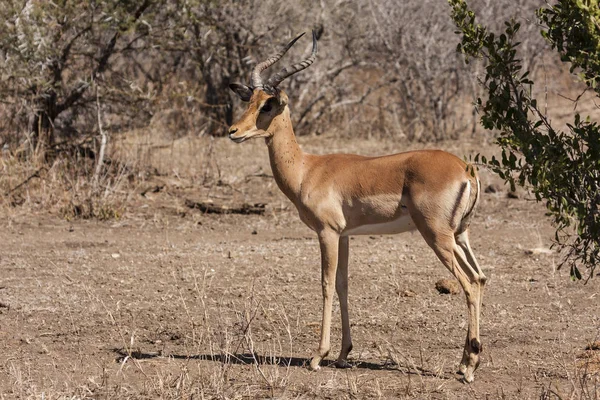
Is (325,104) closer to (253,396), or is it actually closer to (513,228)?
(513,228)

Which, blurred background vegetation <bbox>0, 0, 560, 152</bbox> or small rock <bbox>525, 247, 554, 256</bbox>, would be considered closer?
small rock <bbox>525, 247, 554, 256</bbox>

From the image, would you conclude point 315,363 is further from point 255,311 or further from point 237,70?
point 237,70

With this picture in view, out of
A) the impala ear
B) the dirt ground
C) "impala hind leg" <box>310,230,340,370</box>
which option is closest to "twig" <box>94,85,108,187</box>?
the dirt ground

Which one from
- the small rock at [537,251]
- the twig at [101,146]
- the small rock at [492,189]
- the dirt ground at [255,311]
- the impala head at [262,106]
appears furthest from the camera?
the small rock at [492,189]

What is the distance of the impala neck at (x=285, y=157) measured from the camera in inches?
254

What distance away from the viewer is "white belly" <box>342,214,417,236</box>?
6.04m

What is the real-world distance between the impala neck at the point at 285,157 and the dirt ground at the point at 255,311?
867mm

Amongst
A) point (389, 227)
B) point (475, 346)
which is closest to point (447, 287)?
point (389, 227)

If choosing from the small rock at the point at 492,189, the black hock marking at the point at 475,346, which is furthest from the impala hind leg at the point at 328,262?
the small rock at the point at 492,189

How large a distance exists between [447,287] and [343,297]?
2.00 meters

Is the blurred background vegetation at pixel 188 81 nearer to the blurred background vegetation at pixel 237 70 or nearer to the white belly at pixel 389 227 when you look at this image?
the blurred background vegetation at pixel 237 70

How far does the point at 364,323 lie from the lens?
726 cm

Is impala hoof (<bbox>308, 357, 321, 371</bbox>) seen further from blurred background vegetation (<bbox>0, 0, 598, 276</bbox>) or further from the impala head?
blurred background vegetation (<bbox>0, 0, 598, 276</bbox>)

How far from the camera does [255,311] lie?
6234 millimetres
